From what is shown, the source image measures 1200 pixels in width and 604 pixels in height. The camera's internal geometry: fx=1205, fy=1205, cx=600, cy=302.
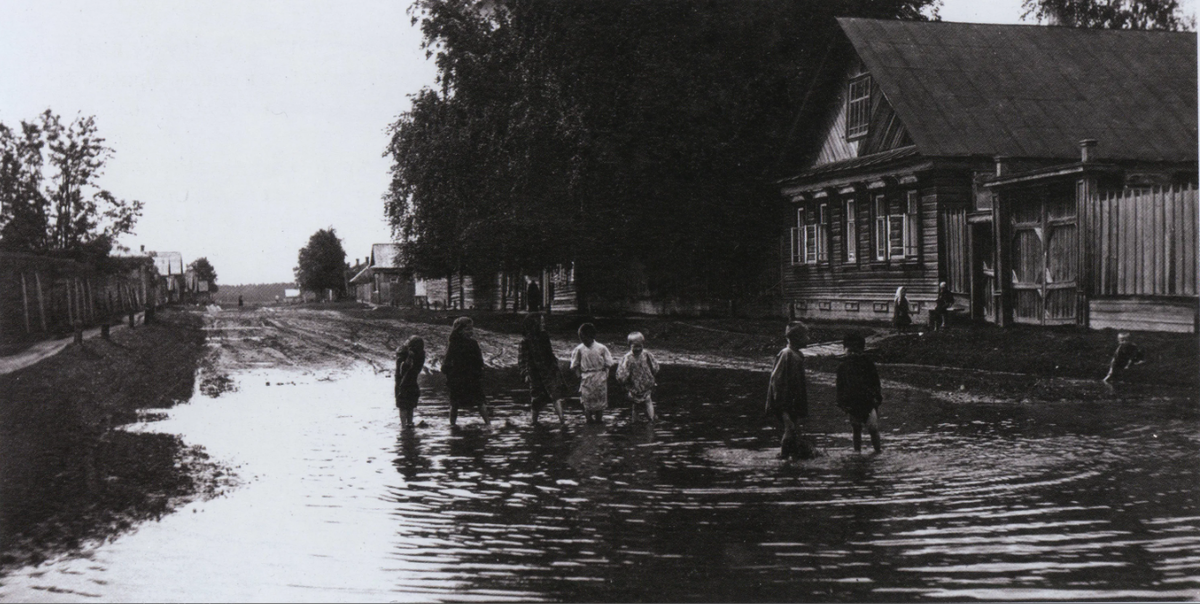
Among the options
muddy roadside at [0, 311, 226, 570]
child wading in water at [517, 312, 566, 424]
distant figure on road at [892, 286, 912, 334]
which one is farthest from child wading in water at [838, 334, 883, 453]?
distant figure on road at [892, 286, 912, 334]

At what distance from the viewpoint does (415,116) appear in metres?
49.3

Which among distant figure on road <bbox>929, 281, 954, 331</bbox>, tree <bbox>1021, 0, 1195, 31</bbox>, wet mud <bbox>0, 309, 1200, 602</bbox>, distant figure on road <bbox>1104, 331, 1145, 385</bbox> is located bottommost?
wet mud <bbox>0, 309, 1200, 602</bbox>

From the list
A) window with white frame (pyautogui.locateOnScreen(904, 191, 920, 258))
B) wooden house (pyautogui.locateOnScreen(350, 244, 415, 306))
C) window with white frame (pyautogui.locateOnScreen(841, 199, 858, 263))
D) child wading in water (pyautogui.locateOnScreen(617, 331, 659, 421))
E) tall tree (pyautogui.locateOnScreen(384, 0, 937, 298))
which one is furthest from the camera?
wooden house (pyautogui.locateOnScreen(350, 244, 415, 306))

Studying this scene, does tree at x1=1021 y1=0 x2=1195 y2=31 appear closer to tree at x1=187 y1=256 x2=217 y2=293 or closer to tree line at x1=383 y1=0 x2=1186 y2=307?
tree line at x1=383 y1=0 x2=1186 y2=307

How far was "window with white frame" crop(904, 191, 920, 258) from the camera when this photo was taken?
29.1 meters

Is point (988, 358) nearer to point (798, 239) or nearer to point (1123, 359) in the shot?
point (1123, 359)

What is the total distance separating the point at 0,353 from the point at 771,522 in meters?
17.6

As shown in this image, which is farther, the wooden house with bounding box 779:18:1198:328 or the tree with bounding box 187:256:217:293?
the tree with bounding box 187:256:217:293

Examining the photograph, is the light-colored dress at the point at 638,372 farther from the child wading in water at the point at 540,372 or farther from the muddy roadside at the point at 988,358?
the muddy roadside at the point at 988,358

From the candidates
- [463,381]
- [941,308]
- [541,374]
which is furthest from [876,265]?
[463,381]

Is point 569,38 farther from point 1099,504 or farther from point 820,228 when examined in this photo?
point 1099,504

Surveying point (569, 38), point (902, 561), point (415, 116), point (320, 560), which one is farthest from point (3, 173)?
point (415, 116)

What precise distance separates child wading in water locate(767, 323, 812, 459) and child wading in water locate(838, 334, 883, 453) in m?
0.44

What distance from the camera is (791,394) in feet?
34.9
